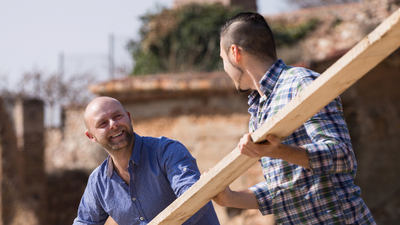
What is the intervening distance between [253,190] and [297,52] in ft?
31.3

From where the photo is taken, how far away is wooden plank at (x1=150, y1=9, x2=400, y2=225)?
1109 millimetres

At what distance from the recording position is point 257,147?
135cm

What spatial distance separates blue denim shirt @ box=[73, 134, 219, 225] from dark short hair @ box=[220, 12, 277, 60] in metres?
0.60

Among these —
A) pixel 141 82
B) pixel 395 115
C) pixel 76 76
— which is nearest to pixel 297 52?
pixel 395 115

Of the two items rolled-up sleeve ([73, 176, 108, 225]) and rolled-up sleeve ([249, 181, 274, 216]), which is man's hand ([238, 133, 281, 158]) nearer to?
rolled-up sleeve ([249, 181, 274, 216])

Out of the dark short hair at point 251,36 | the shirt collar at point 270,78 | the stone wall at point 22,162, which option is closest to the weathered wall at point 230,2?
the stone wall at point 22,162

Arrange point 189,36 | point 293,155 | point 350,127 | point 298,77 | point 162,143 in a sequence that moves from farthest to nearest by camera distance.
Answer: point 189,36, point 350,127, point 162,143, point 298,77, point 293,155

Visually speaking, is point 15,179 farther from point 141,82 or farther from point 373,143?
point 373,143

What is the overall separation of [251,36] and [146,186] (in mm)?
896

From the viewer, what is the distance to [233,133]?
4801 millimetres

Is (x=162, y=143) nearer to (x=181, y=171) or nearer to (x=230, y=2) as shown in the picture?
(x=181, y=171)

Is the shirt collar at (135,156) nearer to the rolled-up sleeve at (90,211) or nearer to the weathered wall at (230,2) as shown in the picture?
the rolled-up sleeve at (90,211)

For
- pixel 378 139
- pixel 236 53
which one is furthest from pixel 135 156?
pixel 378 139

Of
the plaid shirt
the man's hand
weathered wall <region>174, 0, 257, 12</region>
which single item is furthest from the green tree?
the man's hand
